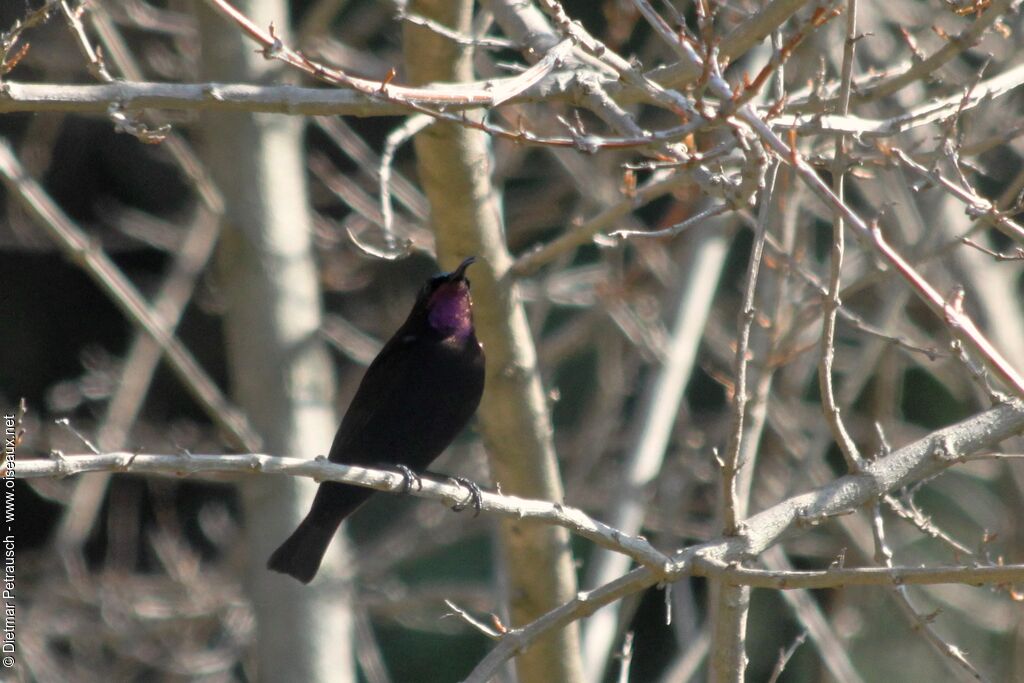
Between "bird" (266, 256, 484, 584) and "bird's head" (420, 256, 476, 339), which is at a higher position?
"bird's head" (420, 256, 476, 339)

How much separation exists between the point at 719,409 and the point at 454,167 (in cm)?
468

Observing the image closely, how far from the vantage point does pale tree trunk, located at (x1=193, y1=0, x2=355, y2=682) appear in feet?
15.5

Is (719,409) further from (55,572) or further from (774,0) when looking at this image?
(774,0)

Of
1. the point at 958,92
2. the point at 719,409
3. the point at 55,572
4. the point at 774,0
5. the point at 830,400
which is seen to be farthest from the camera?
the point at 719,409

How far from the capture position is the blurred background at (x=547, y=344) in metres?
4.70

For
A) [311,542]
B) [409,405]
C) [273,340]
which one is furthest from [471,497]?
[273,340]

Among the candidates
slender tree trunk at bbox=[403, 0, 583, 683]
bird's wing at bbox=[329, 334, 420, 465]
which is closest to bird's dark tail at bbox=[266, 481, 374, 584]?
bird's wing at bbox=[329, 334, 420, 465]

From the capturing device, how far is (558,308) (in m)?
8.45

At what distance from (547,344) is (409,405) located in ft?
7.59

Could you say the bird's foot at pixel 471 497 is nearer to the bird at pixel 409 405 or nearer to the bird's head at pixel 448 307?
the bird at pixel 409 405

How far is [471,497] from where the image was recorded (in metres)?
3.11

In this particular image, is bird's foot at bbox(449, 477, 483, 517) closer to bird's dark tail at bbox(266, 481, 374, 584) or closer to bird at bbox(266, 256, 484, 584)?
bird at bbox(266, 256, 484, 584)

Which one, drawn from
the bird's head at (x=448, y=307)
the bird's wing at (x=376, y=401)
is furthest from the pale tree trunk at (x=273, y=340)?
the bird's head at (x=448, y=307)

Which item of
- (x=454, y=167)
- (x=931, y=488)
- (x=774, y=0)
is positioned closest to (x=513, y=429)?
(x=454, y=167)
